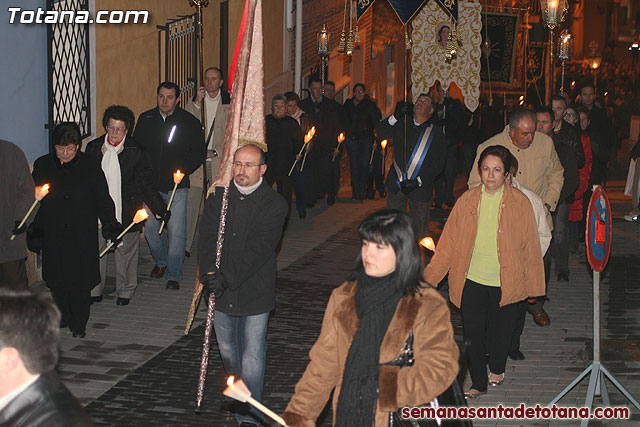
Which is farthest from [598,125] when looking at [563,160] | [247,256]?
[247,256]

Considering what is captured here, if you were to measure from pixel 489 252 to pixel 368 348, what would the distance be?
3.23 metres

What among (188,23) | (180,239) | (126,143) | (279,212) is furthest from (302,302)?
(188,23)

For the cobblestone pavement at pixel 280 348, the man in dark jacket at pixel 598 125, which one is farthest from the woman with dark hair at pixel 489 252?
the man in dark jacket at pixel 598 125

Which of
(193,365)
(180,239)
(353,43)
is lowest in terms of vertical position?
(193,365)

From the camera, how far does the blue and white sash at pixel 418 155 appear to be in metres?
12.4

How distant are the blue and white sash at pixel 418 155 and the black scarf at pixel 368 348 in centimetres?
744

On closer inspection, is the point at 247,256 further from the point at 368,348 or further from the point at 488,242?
the point at 368,348

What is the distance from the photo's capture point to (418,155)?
40.9 feet

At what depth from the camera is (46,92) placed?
495 inches

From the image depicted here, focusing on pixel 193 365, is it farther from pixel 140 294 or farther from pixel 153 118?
pixel 153 118

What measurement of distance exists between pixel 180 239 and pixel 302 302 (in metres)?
1.51

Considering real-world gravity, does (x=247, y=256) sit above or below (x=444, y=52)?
below

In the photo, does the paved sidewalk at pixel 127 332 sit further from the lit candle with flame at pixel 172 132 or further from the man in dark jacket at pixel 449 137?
the man in dark jacket at pixel 449 137

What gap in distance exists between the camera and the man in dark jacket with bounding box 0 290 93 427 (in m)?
3.71
